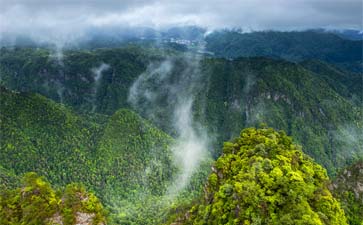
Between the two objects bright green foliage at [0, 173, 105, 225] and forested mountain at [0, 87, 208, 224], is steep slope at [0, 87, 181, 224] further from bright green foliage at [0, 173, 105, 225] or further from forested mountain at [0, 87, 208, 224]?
bright green foliage at [0, 173, 105, 225]

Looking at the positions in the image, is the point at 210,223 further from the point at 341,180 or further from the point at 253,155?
the point at 341,180

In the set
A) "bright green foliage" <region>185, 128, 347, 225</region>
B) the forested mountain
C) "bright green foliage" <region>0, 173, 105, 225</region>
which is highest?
"bright green foliage" <region>185, 128, 347, 225</region>

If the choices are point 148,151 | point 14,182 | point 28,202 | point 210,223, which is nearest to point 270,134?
point 210,223

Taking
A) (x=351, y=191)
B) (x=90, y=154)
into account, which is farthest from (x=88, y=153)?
(x=351, y=191)

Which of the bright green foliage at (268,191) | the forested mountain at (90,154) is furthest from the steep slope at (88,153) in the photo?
→ the bright green foliage at (268,191)

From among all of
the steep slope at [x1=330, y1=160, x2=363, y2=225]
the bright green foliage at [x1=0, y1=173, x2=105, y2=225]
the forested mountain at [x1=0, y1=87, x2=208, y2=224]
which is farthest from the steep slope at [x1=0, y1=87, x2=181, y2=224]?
the steep slope at [x1=330, y1=160, x2=363, y2=225]

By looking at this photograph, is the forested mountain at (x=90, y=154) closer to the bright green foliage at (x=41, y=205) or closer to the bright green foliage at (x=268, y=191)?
the bright green foliage at (x=41, y=205)
